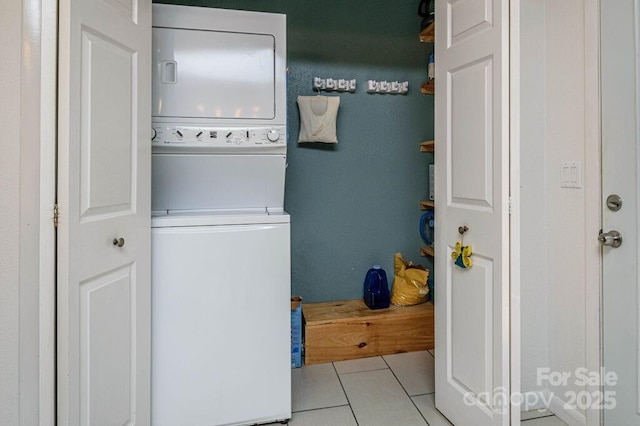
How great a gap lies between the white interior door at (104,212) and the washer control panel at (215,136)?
15 centimetres

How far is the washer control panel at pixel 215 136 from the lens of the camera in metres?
1.60

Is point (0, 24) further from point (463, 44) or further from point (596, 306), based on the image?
point (596, 306)

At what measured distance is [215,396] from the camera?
5.31 ft

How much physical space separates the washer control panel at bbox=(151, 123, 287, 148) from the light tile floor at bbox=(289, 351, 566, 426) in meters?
1.38

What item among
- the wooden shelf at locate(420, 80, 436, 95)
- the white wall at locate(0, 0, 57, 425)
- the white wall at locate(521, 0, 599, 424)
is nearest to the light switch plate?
the white wall at locate(521, 0, 599, 424)

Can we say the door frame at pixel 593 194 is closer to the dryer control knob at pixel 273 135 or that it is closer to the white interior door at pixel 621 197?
the white interior door at pixel 621 197

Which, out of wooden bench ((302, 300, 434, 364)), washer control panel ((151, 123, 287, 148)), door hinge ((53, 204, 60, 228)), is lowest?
wooden bench ((302, 300, 434, 364))

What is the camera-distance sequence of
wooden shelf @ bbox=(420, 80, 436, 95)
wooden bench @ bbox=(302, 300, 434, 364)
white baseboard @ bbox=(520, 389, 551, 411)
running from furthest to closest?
1. wooden shelf @ bbox=(420, 80, 436, 95)
2. wooden bench @ bbox=(302, 300, 434, 364)
3. white baseboard @ bbox=(520, 389, 551, 411)

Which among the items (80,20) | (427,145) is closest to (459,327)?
(427,145)

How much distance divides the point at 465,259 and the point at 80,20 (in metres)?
1.62

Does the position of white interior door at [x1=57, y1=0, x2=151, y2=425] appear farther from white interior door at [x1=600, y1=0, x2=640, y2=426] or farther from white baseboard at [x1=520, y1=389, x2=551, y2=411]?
white interior door at [x1=600, y1=0, x2=640, y2=426]

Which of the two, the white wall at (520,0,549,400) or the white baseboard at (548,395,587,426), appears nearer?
the white baseboard at (548,395,587,426)

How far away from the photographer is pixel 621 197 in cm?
144

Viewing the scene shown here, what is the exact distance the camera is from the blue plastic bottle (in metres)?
2.53
